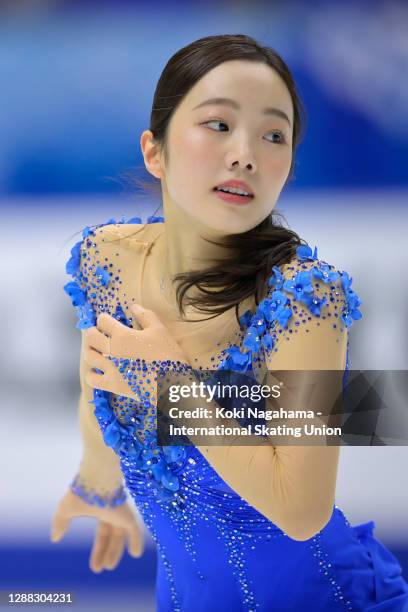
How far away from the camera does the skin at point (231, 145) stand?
1291mm

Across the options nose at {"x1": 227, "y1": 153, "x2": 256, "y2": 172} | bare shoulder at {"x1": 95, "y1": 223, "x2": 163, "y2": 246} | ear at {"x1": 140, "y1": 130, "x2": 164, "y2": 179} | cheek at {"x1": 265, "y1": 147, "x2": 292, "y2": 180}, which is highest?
ear at {"x1": 140, "y1": 130, "x2": 164, "y2": 179}

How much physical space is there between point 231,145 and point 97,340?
43 cm

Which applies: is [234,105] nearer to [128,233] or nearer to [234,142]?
[234,142]

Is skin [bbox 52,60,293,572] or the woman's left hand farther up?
skin [bbox 52,60,293,572]

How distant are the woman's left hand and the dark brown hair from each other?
0.11 metres

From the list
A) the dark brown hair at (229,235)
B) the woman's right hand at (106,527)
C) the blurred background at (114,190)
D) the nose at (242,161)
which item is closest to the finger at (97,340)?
the dark brown hair at (229,235)

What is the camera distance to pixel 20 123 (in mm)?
2355

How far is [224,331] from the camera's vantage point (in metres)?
1.43

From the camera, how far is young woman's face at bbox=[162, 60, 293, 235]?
1.29 m

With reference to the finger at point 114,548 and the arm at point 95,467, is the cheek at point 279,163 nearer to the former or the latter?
the arm at point 95,467

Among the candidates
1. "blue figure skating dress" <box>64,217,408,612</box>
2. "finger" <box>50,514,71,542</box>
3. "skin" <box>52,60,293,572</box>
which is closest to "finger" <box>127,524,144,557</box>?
"finger" <box>50,514,71,542</box>

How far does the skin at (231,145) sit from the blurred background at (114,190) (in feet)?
2.93

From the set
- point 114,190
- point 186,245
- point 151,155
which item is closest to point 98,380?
point 186,245

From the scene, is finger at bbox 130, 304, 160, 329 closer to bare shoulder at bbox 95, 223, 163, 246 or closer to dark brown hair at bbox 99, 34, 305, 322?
dark brown hair at bbox 99, 34, 305, 322
